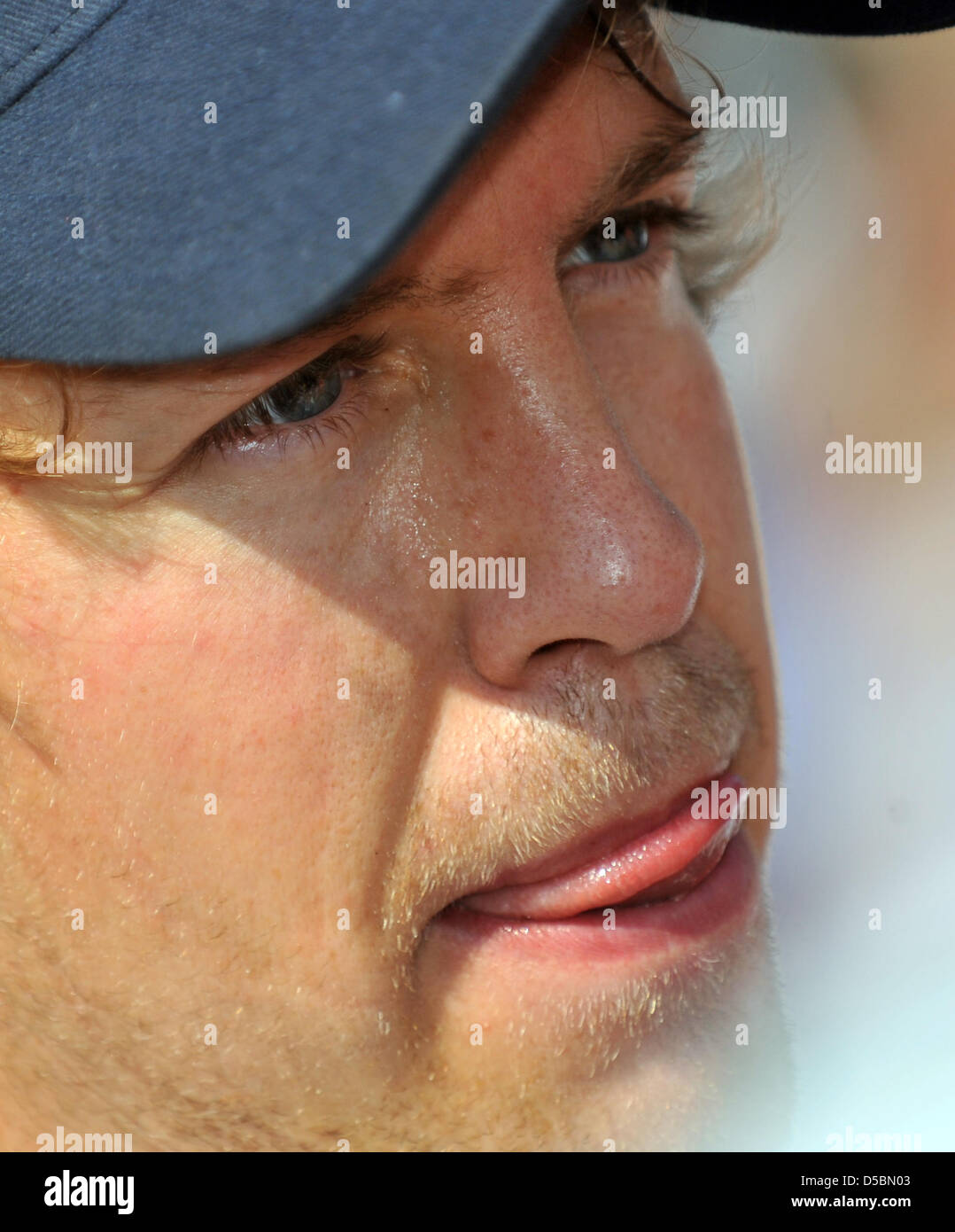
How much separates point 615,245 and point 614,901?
1.62 ft

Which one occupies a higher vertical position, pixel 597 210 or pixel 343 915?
pixel 597 210

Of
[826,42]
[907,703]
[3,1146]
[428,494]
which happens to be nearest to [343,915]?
[428,494]

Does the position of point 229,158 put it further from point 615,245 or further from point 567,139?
point 615,245

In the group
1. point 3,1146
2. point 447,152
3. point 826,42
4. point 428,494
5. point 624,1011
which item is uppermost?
point 826,42

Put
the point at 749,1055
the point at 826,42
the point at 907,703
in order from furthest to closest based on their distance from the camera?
the point at 826,42, the point at 907,703, the point at 749,1055

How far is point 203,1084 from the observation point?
2.93ft

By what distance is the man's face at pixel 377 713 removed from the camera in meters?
0.78

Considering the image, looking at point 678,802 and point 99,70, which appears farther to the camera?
point 678,802

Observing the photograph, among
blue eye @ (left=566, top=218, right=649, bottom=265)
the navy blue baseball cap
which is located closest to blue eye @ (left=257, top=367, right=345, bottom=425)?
the navy blue baseball cap

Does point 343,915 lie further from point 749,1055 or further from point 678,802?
point 749,1055

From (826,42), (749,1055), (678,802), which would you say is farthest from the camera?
(826,42)

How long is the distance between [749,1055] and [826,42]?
6.69ft

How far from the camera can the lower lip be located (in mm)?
872

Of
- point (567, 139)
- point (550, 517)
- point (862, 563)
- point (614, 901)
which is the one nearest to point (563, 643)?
point (550, 517)
